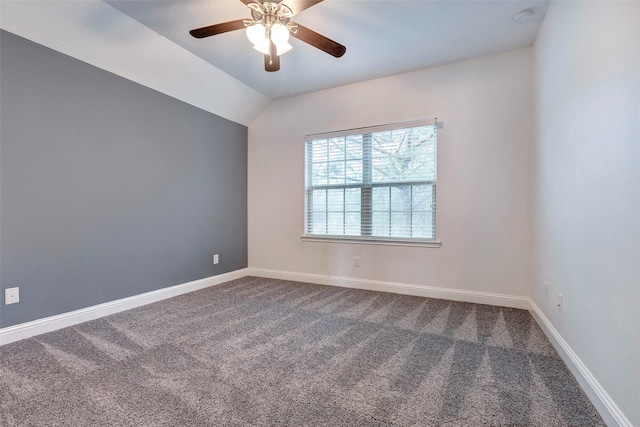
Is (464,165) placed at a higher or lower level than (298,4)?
lower

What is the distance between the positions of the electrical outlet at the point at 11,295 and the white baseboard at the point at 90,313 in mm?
190

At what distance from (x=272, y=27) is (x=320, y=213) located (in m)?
2.35

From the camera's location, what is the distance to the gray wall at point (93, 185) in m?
2.11

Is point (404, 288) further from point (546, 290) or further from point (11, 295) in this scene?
point (11, 295)

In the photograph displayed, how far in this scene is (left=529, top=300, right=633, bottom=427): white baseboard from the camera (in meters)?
1.22

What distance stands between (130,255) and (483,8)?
12.6 ft

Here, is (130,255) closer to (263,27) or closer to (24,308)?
(24,308)

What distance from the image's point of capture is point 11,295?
2.08 meters

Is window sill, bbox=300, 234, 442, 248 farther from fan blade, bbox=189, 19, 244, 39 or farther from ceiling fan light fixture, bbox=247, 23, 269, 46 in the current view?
fan blade, bbox=189, 19, 244, 39

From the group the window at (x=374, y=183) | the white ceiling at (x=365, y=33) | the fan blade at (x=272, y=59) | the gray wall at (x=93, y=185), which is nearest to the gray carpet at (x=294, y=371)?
the gray wall at (x=93, y=185)

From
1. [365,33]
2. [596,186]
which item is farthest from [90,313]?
[596,186]

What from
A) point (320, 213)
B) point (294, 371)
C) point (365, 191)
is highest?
point (365, 191)

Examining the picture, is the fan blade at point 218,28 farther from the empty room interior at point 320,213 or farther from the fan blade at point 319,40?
the fan blade at point 319,40

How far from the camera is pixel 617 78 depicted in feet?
4.23
